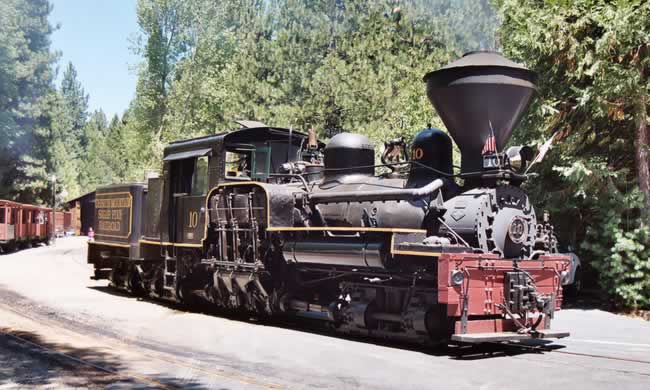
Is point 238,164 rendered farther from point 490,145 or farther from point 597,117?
point 597,117

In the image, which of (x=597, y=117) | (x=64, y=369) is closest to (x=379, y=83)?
(x=597, y=117)

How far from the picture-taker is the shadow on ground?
6609 mm

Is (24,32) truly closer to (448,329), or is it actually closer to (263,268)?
(263,268)

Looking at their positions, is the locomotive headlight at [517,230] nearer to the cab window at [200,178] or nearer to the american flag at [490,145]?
the american flag at [490,145]

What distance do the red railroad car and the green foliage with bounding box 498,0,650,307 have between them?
84.3ft

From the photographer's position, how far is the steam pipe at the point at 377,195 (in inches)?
347

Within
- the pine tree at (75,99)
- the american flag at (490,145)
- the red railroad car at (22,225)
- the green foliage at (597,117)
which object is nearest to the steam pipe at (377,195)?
the american flag at (490,145)

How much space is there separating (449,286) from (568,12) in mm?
7877

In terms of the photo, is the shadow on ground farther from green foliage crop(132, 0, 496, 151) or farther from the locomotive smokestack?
green foliage crop(132, 0, 496, 151)

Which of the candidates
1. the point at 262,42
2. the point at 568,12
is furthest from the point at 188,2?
the point at 568,12

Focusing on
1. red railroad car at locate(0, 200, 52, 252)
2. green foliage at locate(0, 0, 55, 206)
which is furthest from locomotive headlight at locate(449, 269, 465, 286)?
green foliage at locate(0, 0, 55, 206)

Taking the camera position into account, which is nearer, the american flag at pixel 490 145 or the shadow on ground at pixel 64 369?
the shadow on ground at pixel 64 369

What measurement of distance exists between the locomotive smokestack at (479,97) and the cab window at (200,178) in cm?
492

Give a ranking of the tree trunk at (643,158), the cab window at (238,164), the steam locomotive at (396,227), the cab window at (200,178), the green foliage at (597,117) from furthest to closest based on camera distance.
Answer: the tree trunk at (643,158), the green foliage at (597,117), the cab window at (200,178), the cab window at (238,164), the steam locomotive at (396,227)
